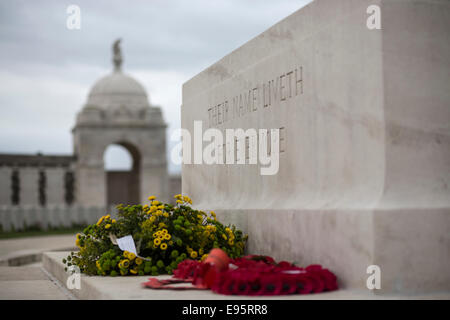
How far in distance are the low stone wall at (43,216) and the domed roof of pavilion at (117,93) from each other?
40.3 feet

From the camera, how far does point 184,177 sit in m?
10.4

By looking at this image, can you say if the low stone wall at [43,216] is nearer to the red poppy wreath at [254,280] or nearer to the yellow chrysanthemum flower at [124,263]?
the yellow chrysanthemum flower at [124,263]

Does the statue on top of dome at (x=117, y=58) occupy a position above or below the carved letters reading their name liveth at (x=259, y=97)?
above

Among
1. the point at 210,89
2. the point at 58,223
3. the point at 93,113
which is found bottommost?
the point at 58,223

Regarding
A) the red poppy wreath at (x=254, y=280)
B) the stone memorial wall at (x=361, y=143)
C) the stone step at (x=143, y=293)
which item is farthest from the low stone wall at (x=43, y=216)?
the red poppy wreath at (x=254, y=280)

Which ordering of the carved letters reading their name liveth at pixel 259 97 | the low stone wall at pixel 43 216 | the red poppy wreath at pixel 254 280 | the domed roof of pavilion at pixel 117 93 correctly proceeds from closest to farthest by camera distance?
the red poppy wreath at pixel 254 280, the carved letters reading their name liveth at pixel 259 97, the low stone wall at pixel 43 216, the domed roof of pavilion at pixel 117 93

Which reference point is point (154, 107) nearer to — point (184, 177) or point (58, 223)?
point (58, 223)

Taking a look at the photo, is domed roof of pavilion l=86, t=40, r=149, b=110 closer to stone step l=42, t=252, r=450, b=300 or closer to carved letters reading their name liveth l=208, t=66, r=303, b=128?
carved letters reading their name liveth l=208, t=66, r=303, b=128

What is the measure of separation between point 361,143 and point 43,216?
22125 mm

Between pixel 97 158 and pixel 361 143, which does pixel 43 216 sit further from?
pixel 361 143

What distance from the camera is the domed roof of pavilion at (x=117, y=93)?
39.3 metres

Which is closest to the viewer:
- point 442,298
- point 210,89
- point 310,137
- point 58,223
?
point 442,298

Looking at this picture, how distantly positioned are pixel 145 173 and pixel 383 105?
35.5 metres

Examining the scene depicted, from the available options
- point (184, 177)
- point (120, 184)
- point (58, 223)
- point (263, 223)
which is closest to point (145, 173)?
point (120, 184)
